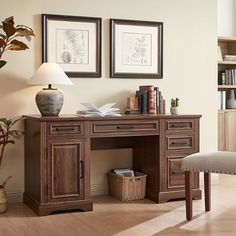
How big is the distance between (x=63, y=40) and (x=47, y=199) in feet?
4.80

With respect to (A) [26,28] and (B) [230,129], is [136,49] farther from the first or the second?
(B) [230,129]

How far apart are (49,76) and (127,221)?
1.36m

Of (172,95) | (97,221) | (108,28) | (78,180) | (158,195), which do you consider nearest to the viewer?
(97,221)

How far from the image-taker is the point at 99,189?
15.0 ft

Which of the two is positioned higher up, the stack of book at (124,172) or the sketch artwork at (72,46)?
the sketch artwork at (72,46)

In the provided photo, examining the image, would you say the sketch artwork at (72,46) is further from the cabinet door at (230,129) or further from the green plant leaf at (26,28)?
the cabinet door at (230,129)

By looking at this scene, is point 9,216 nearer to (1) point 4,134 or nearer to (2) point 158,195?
(1) point 4,134

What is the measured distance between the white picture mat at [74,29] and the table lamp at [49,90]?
0.94ft

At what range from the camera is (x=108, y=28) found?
14.8ft

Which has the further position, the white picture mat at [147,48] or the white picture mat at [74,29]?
the white picture mat at [147,48]

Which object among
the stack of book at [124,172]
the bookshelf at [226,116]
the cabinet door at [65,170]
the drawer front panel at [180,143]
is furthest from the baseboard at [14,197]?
the bookshelf at [226,116]

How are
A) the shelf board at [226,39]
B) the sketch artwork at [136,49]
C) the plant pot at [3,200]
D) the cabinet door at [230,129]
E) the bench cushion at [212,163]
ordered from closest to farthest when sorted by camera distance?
the bench cushion at [212,163] → the plant pot at [3,200] → the sketch artwork at [136,49] → the shelf board at [226,39] → the cabinet door at [230,129]

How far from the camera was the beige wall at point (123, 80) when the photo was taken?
4.20 metres

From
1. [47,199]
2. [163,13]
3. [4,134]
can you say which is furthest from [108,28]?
[47,199]
